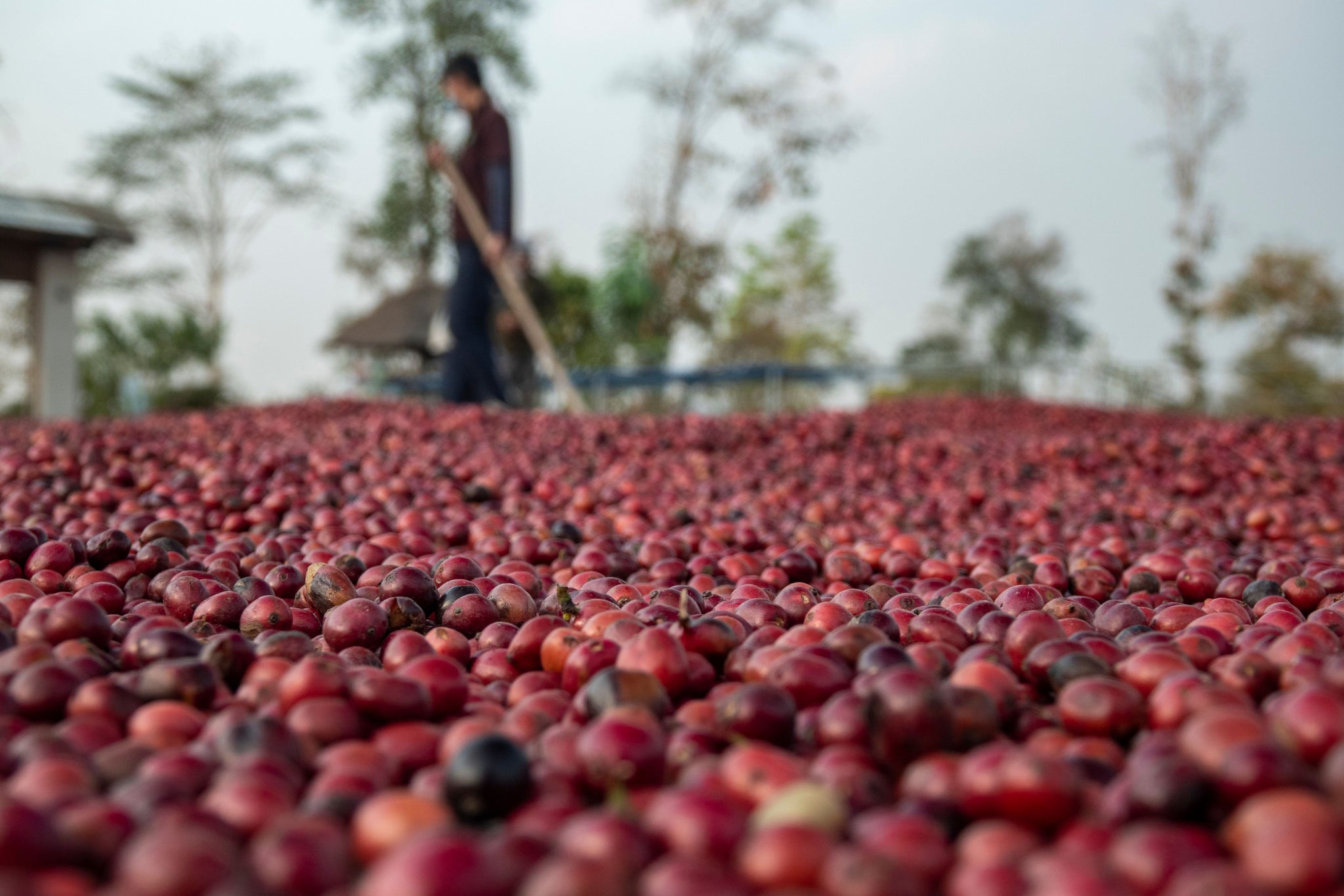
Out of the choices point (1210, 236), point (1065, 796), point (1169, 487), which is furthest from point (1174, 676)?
point (1210, 236)

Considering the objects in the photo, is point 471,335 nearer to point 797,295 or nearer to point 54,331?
point 54,331

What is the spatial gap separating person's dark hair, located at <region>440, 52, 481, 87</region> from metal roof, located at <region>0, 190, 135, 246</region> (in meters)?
5.11

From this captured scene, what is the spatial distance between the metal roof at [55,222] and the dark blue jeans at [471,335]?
4958mm

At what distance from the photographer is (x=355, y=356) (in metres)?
27.8

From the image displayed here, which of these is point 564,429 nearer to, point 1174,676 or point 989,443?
point 989,443

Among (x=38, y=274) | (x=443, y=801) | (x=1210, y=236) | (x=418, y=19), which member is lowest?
(x=443, y=801)

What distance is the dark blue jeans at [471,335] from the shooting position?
8.55m

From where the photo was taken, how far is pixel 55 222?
34.9ft

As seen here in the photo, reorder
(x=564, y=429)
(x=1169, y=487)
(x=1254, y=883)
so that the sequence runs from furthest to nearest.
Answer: (x=564, y=429)
(x=1169, y=487)
(x=1254, y=883)

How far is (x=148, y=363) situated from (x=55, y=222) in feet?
16.5

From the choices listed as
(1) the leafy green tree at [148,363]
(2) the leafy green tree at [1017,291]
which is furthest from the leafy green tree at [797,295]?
(1) the leafy green tree at [148,363]

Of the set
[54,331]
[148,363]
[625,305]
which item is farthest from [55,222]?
[625,305]

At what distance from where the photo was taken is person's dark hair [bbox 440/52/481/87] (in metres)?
8.47

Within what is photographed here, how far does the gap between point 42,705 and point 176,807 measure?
21.0 inches
